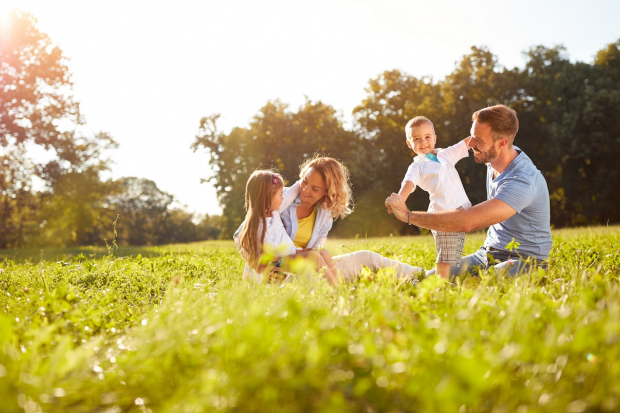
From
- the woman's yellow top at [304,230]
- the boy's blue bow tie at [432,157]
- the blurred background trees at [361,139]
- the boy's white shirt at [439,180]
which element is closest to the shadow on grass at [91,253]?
the woman's yellow top at [304,230]

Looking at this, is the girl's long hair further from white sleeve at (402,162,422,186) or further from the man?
white sleeve at (402,162,422,186)

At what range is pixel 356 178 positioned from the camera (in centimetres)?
3067

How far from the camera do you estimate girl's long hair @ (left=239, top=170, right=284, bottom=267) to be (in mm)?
4875

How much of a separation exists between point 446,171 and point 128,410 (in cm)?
449

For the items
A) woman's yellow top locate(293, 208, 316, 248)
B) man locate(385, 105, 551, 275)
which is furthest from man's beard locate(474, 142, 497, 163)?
woman's yellow top locate(293, 208, 316, 248)

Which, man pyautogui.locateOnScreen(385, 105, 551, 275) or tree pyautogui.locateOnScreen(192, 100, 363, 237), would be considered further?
tree pyautogui.locateOnScreen(192, 100, 363, 237)

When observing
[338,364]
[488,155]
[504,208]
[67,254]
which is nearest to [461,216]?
[504,208]

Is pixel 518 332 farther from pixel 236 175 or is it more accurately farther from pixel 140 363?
pixel 236 175

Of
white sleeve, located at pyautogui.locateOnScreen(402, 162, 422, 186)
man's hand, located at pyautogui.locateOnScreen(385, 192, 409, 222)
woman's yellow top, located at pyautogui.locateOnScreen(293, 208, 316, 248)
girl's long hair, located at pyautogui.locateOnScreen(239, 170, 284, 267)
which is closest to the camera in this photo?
man's hand, located at pyautogui.locateOnScreen(385, 192, 409, 222)

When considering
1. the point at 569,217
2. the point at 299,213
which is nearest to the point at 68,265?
the point at 299,213

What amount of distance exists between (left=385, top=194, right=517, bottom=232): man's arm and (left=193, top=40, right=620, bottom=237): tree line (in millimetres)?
22651

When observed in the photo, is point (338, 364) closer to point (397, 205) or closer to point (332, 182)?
point (397, 205)

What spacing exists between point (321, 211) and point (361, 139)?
93.5ft

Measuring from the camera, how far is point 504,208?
179 inches
